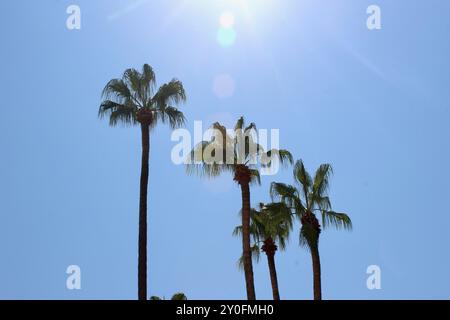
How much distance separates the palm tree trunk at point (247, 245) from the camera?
30703mm

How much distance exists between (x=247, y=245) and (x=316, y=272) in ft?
11.8

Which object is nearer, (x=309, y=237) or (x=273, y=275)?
(x=309, y=237)

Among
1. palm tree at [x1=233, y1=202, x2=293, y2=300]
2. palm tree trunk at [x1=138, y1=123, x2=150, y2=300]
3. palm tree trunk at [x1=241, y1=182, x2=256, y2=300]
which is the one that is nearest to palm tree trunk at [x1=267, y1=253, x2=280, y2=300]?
palm tree at [x1=233, y1=202, x2=293, y2=300]

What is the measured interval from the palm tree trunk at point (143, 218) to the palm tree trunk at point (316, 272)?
26.0ft

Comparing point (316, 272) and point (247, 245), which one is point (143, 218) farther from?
point (316, 272)

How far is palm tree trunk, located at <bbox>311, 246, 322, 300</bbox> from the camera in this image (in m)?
29.8

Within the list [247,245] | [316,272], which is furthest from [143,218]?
[316,272]

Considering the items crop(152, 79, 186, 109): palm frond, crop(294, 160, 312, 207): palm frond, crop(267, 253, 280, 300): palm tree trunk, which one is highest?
crop(152, 79, 186, 109): palm frond

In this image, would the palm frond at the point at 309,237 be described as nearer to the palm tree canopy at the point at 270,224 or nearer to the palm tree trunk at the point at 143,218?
the palm tree canopy at the point at 270,224

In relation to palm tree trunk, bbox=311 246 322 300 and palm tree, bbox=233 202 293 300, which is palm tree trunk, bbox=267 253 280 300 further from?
palm tree trunk, bbox=311 246 322 300

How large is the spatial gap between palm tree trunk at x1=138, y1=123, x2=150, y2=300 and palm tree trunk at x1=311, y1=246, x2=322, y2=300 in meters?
7.92

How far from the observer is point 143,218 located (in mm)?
31375
